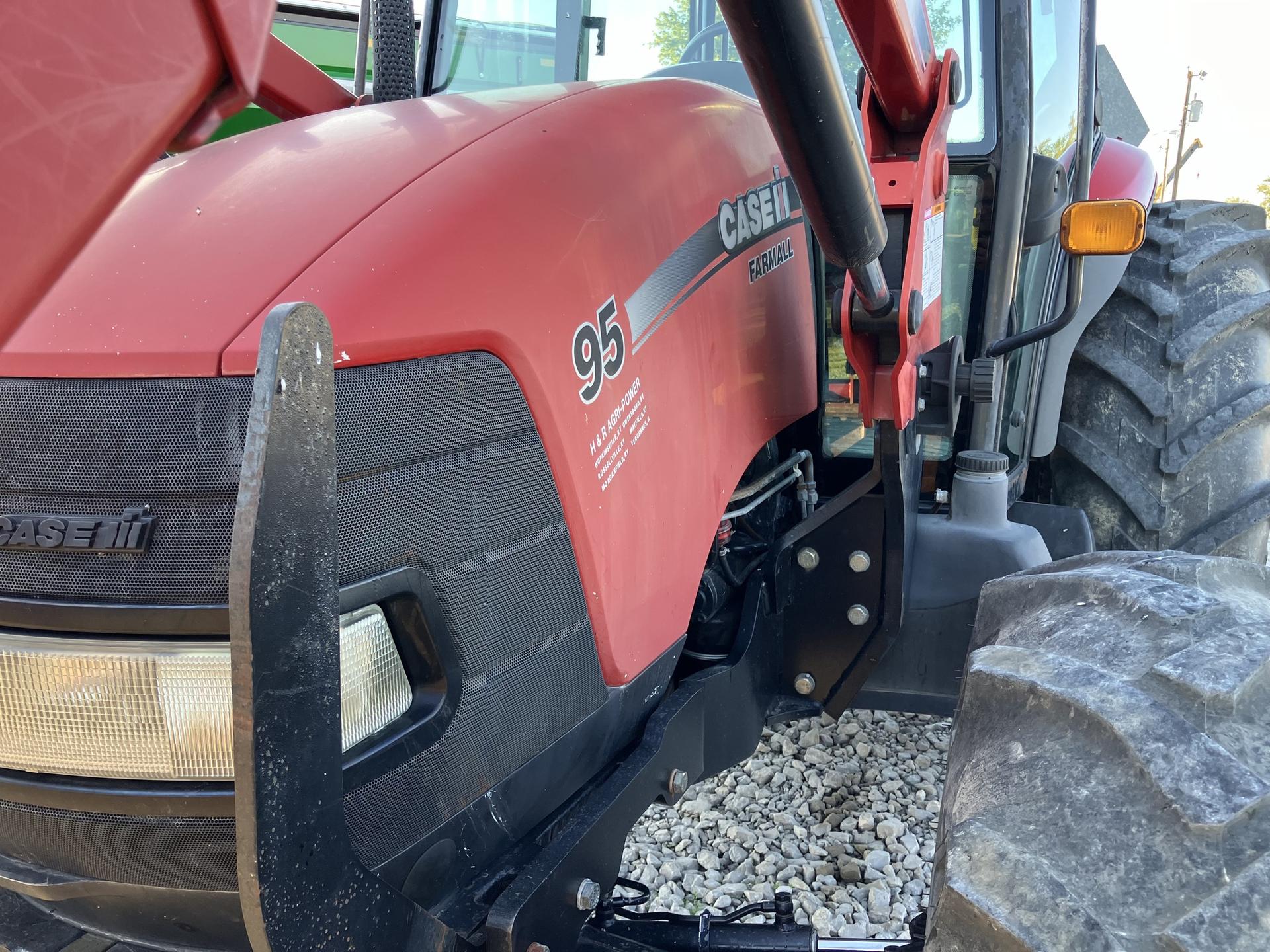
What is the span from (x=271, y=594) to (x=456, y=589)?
251 mm

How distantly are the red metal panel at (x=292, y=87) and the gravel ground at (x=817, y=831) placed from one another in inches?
55.5

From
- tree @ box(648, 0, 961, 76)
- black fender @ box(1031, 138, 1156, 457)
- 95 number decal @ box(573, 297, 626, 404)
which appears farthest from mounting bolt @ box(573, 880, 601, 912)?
black fender @ box(1031, 138, 1156, 457)

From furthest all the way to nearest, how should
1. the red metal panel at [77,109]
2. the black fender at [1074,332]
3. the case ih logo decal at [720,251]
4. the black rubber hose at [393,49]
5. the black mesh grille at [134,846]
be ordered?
1. the black fender at [1074,332]
2. the black rubber hose at [393,49]
3. the case ih logo decal at [720,251]
4. the black mesh grille at [134,846]
5. the red metal panel at [77,109]

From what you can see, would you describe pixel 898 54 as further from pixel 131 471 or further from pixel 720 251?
pixel 131 471

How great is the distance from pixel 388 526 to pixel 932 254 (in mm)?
1043

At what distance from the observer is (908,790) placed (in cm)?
237

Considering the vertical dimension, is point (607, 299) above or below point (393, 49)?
below

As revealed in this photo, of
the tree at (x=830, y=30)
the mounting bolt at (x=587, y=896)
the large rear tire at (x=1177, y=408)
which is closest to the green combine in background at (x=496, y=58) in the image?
the tree at (x=830, y=30)

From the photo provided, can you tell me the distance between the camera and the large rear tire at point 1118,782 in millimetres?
848

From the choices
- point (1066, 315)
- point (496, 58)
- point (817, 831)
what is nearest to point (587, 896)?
point (1066, 315)

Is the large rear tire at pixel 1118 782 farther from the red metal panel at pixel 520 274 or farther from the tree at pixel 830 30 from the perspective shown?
the tree at pixel 830 30

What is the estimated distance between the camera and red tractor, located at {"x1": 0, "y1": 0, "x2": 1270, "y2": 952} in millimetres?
773

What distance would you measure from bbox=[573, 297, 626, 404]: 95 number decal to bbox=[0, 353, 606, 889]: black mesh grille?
0.10m

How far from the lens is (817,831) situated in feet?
7.29
